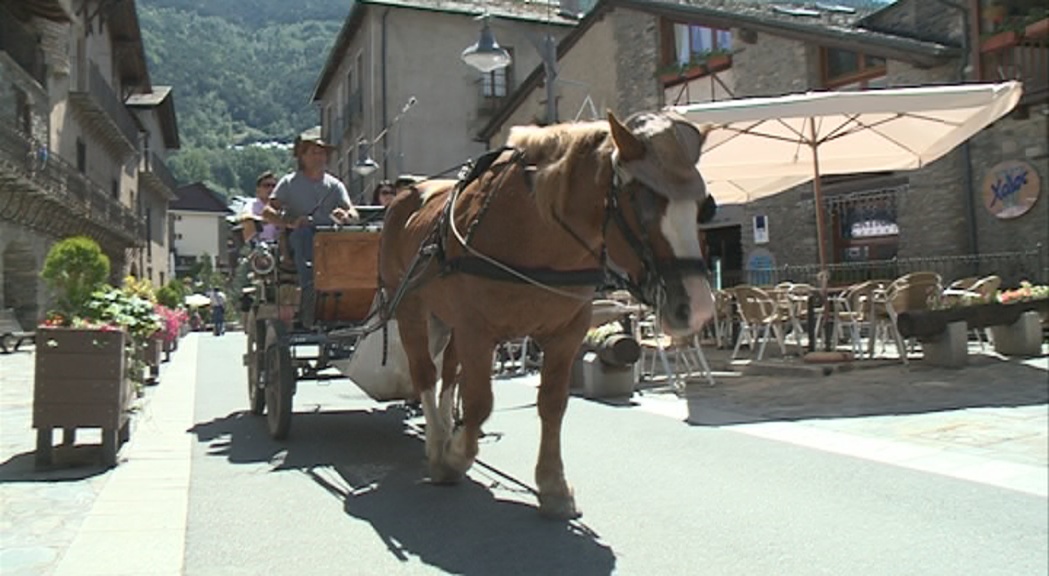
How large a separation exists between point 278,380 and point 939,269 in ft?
39.2

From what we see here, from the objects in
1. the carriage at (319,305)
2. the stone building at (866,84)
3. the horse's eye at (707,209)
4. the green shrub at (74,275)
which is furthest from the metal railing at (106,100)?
the horse's eye at (707,209)

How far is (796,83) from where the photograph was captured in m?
17.4

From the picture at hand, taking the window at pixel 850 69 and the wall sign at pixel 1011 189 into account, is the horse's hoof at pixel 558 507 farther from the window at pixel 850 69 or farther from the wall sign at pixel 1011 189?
the window at pixel 850 69

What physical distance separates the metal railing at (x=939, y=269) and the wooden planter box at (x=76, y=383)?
10995 mm

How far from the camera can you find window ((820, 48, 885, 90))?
15852 millimetres

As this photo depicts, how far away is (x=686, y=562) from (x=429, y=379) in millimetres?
2129

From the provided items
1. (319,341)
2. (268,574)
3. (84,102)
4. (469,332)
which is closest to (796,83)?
(319,341)

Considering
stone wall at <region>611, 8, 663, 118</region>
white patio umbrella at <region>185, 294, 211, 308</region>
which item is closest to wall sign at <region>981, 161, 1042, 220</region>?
stone wall at <region>611, 8, 663, 118</region>

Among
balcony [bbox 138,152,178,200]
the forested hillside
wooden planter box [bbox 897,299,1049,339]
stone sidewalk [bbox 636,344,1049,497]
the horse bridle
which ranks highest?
the forested hillside

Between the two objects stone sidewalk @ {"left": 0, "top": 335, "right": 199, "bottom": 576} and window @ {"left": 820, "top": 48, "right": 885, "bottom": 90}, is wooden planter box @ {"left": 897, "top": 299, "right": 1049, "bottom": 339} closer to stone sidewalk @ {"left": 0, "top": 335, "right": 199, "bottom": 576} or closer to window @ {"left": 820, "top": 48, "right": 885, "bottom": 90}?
stone sidewalk @ {"left": 0, "top": 335, "right": 199, "bottom": 576}

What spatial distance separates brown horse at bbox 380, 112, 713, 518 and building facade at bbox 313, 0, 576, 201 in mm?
27232

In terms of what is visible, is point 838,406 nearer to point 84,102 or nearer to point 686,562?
point 686,562

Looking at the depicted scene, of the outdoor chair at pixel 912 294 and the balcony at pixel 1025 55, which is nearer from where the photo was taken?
the outdoor chair at pixel 912 294

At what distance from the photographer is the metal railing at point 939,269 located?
1303 cm
